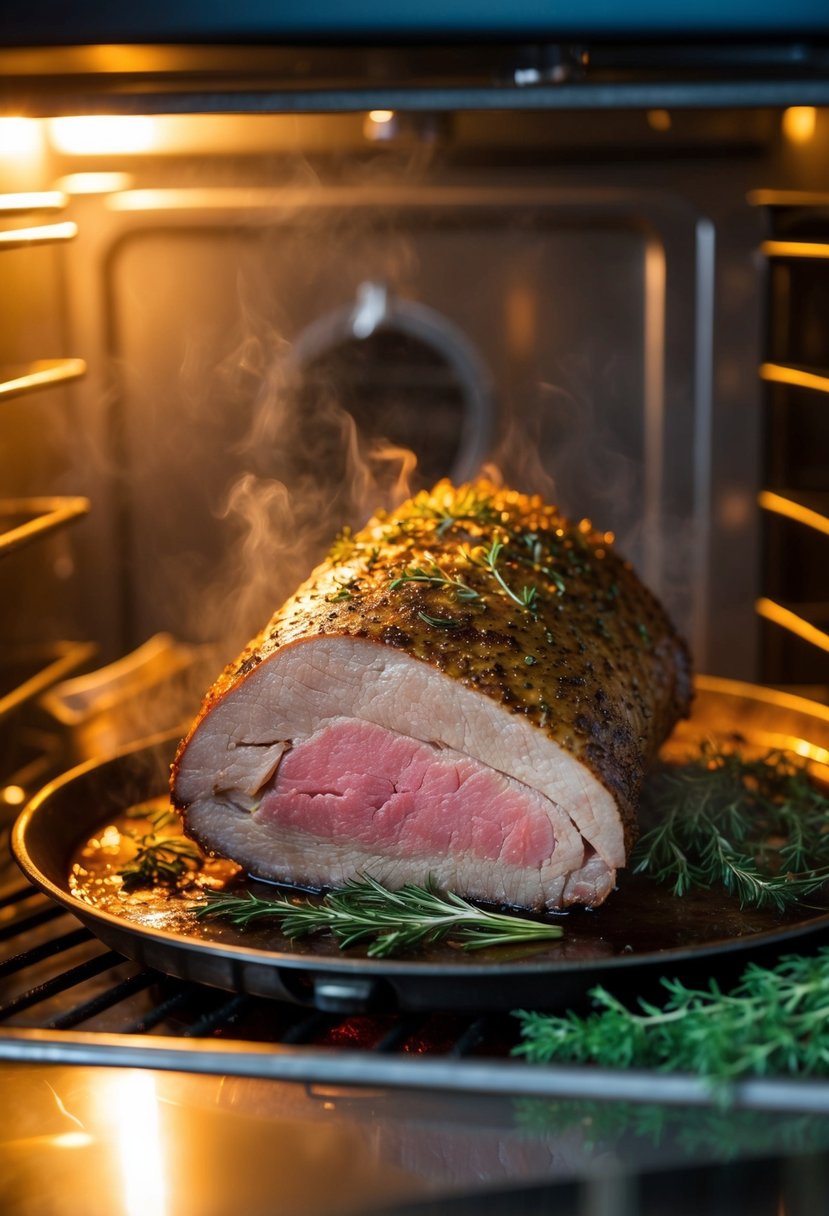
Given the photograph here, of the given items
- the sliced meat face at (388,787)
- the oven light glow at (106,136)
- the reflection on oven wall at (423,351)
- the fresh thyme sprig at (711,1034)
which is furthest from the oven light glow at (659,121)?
the fresh thyme sprig at (711,1034)

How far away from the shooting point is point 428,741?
6.32 feet

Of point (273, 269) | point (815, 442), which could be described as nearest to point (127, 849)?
point (273, 269)

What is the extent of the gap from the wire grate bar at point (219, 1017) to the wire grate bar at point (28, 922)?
0.32m

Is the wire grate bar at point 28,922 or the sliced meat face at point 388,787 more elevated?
the sliced meat face at point 388,787

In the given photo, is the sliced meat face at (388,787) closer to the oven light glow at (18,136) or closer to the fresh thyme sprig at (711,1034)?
the fresh thyme sprig at (711,1034)

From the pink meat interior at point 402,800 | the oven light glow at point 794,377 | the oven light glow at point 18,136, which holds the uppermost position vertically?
the oven light glow at point 18,136

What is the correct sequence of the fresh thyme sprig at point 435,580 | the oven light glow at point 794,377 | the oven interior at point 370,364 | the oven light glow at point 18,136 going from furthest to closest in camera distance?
the oven interior at point 370,364 → the oven light glow at point 794,377 → the oven light glow at point 18,136 → the fresh thyme sprig at point 435,580

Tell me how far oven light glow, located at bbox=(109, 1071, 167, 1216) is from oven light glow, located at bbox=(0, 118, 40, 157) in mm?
1456

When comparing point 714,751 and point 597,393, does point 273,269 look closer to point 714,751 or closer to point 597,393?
point 597,393

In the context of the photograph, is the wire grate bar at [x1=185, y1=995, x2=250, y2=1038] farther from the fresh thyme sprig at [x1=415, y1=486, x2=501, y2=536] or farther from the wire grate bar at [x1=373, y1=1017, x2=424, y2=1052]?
the fresh thyme sprig at [x1=415, y1=486, x2=501, y2=536]

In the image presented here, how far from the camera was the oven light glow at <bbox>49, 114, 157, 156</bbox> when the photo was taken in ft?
9.05

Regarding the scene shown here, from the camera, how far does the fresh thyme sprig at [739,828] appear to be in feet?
6.43

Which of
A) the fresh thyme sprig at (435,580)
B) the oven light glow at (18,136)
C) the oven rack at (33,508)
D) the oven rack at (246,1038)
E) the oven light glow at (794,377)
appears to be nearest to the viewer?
the oven rack at (246,1038)

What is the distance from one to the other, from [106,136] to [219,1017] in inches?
72.4
